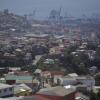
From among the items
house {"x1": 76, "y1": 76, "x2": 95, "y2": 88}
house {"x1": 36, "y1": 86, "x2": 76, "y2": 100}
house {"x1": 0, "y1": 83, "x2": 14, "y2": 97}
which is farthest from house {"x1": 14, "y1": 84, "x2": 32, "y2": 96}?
house {"x1": 76, "y1": 76, "x2": 95, "y2": 88}

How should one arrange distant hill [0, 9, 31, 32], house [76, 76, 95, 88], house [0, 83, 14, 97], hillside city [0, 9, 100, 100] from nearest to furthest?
hillside city [0, 9, 100, 100], house [0, 83, 14, 97], house [76, 76, 95, 88], distant hill [0, 9, 31, 32]

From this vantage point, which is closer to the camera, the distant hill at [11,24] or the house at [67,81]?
the house at [67,81]

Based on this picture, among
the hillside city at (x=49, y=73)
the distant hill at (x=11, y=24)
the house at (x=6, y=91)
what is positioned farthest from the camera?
the distant hill at (x=11, y=24)

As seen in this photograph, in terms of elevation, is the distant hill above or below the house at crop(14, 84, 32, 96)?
above

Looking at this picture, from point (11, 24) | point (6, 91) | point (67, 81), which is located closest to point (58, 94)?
point (6, 91)

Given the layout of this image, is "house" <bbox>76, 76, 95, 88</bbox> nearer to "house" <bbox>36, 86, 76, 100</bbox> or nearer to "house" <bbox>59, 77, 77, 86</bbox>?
"house" <bbox>59, 77, 77, 86</bbox>

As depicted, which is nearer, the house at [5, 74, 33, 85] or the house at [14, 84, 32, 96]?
the house at [14, 84, 32, 96]

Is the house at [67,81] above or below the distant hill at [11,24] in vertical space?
below

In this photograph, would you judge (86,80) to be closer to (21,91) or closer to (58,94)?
(21,91)

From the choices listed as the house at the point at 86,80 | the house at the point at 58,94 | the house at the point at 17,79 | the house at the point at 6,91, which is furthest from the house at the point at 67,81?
the house at the point at 58,94

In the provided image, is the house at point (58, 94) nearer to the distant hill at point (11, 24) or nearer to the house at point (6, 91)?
the house at point (6, 91)

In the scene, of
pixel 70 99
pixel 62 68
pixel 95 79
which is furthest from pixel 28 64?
pixel 70 99
